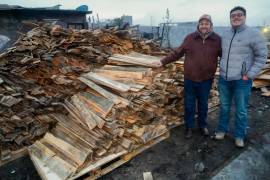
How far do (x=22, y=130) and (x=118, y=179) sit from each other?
217 centimetres

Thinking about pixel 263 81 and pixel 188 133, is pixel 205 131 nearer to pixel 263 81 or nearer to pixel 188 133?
pixel 188 133

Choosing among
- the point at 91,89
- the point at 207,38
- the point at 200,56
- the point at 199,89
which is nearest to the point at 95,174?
the point at 91,89

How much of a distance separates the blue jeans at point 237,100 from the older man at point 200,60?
13.1 inches

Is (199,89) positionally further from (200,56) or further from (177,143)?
(177,143)

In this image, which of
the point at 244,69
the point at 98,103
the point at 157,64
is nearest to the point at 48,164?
the point at 98,103

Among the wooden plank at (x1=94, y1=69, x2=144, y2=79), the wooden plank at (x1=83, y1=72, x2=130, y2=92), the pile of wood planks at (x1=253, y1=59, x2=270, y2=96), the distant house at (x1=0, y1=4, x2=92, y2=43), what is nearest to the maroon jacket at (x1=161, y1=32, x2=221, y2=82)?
the wooden plank at (x1=94, y1=69, x2=144, y2=79)

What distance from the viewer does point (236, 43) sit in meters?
4.35

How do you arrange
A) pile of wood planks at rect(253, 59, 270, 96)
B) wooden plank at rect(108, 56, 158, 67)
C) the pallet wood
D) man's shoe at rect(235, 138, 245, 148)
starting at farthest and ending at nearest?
pile of wood planks at rect(253, 59, 270, 96) → wooden plank at rect(108, 56, 158, 67) → man's shoe at rect(235, 138, 245, 148) → the pallet wood

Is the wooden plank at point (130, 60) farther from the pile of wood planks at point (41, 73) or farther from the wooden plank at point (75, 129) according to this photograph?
the wooden plank at point (75, 129)

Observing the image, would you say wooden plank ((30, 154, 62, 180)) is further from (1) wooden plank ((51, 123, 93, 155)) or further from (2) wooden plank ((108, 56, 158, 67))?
(2) wooden plank ((108, 56, 158, 67))

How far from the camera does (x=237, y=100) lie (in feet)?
15.1

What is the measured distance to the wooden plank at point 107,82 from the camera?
4.64m

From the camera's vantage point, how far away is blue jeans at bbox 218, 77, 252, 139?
14.8ft

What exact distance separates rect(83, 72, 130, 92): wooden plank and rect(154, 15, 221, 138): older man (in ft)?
4.26
